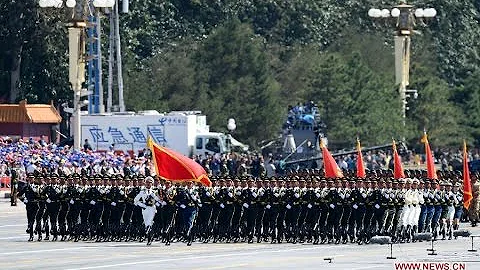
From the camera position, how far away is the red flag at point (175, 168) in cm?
3719

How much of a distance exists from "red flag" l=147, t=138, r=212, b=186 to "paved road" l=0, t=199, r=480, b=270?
1.39 metres

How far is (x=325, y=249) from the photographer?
3534 centimetres

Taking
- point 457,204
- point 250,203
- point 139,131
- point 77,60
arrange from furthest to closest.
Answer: point 139,131 < point 77,60 < point 457,204 < point 250,203

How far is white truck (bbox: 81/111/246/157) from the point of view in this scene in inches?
2425

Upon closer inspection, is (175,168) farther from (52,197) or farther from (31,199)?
(31,199)

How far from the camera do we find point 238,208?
36.8 metres

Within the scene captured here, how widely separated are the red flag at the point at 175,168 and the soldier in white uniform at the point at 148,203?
644mm

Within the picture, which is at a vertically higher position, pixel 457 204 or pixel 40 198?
pixel 40 198

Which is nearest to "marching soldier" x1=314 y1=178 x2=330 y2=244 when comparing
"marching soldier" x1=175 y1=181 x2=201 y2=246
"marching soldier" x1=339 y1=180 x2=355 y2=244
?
"marching soldier" x1=339 y1=180 x2=355 y2=244

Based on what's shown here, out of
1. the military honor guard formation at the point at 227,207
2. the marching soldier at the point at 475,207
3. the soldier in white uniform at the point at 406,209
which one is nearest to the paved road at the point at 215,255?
the military honor guard formation at the point at 227,207

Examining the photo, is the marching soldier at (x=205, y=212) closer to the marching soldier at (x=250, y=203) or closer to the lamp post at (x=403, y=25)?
the marching soldier at (x=250, y=203)

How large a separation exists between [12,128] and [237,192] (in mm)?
27459

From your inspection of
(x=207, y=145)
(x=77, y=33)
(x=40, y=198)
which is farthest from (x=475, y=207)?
(x=207, y=145)

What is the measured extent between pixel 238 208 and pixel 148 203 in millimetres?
1766
